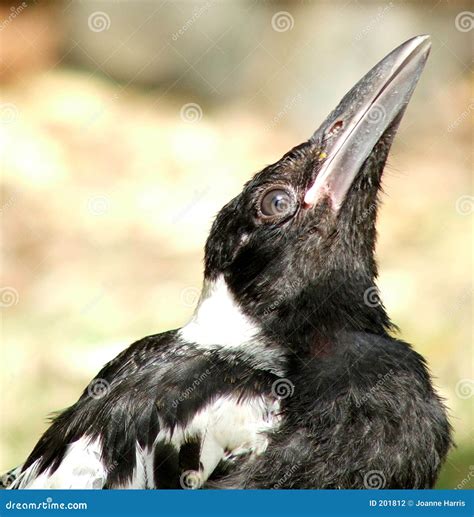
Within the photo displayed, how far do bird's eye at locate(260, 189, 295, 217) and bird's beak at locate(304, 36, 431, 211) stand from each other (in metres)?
0.07

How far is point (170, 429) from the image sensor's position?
2986 mm

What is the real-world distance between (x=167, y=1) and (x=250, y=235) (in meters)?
2.91

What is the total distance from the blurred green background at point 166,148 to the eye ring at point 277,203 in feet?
7.32

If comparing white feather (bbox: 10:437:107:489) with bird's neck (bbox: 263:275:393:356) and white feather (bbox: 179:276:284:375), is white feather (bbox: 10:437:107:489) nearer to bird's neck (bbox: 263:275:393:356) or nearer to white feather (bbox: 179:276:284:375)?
white feather (bbox: 179:276:284:375)

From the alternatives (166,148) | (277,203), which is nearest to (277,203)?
(277,203)

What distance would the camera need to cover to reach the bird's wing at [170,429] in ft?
9.72

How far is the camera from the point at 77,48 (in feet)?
22.1

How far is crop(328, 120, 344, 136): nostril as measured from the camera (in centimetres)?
342

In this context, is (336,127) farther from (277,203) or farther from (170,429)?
(170,429)

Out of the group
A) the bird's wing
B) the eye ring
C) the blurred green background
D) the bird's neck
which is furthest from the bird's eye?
the blurred green background

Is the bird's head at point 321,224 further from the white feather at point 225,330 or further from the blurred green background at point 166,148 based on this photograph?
the blurred green background at point 166,148

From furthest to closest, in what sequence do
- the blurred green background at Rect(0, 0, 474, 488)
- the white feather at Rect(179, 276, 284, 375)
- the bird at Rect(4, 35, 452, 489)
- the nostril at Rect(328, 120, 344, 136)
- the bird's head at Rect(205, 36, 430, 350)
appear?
the blurred green background at Rect(0, 0, 474, 488), the nostril at Rect(328, 120, 344, 136), the bird's head at Rect(205, 36, 430, 350), the white feather at Rect(179, 276, 284, 375), the bird at Rect(4, 35, 452, 489)

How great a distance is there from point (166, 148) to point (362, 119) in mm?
3836

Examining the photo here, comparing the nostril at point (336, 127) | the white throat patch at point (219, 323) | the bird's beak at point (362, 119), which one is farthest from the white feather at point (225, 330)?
the nostril at point (336, 127)
